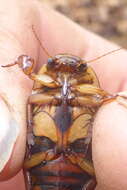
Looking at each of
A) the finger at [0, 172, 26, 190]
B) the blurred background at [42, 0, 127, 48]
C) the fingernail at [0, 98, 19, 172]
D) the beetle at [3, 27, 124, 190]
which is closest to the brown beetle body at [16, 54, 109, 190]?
the beetle at [3, 27, 124, 190]

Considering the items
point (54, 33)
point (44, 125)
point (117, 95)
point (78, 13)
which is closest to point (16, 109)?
point (44, 125)

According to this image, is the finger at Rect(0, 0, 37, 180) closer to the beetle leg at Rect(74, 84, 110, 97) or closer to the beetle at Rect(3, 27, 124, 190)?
the beetle at Rect(3, 27, 124, 190)

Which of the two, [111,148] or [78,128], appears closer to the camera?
[111,148]

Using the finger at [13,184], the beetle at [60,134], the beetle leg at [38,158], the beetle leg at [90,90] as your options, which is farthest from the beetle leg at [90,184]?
the finger at [13,184]

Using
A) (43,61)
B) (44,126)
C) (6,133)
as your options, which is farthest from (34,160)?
(43,61)

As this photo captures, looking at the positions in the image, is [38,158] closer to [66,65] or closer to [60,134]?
[60,134]

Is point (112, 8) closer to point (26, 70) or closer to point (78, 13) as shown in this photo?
point (78, 13)
